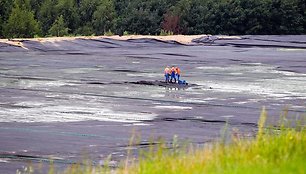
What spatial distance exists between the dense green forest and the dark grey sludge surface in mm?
11715

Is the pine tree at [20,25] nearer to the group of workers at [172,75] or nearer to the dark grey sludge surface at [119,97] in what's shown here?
the dark grey sludge surface at [119,97]

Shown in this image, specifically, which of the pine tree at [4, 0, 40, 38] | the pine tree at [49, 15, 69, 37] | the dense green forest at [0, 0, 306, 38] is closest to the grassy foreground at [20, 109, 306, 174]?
the pine tree at [4, 0, 40, 38]

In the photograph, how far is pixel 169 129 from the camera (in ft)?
38.7

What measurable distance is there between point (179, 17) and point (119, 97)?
88.2ft

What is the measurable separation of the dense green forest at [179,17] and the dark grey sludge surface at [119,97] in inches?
461

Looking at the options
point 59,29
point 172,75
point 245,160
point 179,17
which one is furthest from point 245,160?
point 179,17

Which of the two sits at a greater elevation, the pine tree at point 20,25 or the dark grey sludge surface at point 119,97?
the pine tree at point 20,25

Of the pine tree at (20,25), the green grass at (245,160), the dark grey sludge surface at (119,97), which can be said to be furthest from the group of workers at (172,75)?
the pine tree at (20,25)

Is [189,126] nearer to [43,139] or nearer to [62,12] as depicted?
[43,139]

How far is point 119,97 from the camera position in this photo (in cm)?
1588

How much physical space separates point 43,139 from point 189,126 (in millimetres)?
2633

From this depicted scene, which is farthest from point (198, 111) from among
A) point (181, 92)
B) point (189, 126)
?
point (181, 92)

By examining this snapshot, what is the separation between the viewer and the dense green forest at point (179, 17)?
42.5m

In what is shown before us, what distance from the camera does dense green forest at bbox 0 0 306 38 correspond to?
139 ft
